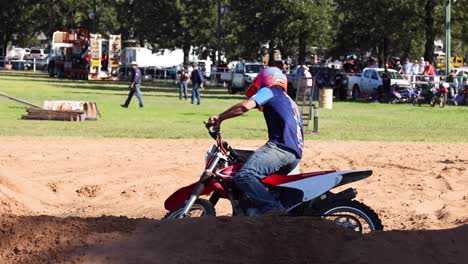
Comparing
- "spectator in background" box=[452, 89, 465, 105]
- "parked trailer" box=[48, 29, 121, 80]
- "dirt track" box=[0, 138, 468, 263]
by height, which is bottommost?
"dirt track" box=[0, 138, 468, 263]

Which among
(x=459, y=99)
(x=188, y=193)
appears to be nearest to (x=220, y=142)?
(x=188, y=193)

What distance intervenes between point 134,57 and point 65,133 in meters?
59.3

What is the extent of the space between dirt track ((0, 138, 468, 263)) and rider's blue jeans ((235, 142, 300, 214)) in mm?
1227

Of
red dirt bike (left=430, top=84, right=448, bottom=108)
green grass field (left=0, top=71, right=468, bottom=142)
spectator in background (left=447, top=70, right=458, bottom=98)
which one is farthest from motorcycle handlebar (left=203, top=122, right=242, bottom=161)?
spectator in background (left=447, top=70, right=458, bottom=98)

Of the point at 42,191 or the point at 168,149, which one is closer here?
the point at 42,191

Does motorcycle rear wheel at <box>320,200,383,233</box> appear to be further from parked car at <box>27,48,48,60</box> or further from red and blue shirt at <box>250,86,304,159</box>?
parked car at <box>27,48,48,60</box>

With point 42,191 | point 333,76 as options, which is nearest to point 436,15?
point 333,76

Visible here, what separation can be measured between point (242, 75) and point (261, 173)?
42382mm

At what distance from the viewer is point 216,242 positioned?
661cm

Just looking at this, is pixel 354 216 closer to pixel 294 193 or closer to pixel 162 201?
pixel 294 193

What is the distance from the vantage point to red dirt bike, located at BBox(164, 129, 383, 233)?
841 centimetres

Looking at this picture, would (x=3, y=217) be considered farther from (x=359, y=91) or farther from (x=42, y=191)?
(x=359, y=91)

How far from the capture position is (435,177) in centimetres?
1507

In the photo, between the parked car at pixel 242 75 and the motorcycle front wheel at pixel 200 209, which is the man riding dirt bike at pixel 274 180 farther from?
the parked car at pixel 242 75
